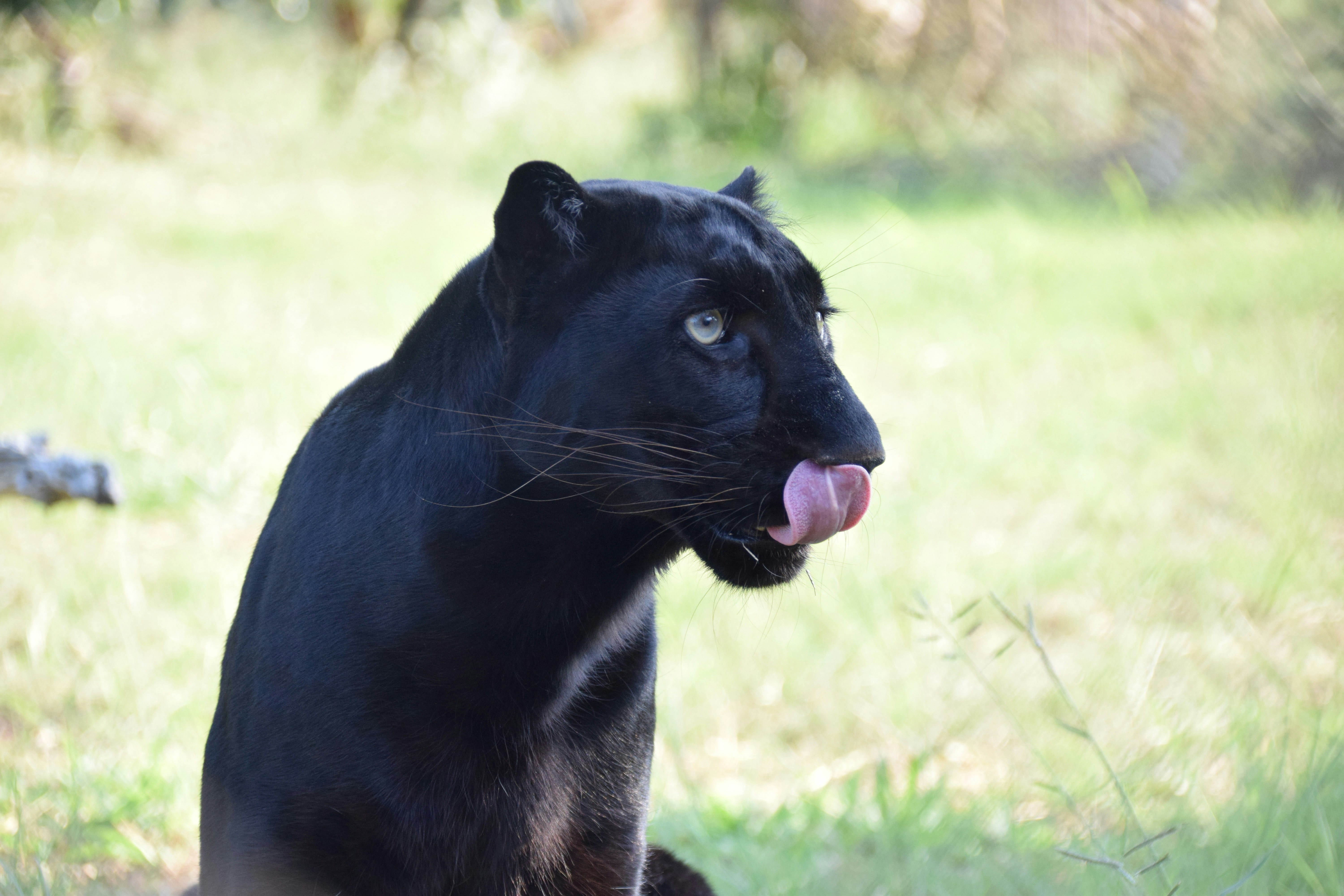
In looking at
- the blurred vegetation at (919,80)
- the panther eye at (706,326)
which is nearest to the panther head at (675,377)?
the panther eye at (706,326)

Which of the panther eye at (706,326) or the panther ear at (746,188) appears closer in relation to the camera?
the panther eye at (706,326)

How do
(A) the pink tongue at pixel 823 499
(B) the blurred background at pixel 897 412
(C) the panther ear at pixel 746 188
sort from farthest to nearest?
(B) the blurred background at pixel 897 412 → (C) the panther ear at pixel 746 188 → (A) the pink tongue at pixel 823 499

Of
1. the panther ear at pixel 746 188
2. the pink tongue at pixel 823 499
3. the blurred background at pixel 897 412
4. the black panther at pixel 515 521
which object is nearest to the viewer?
the pink tongue at pixel 823 499

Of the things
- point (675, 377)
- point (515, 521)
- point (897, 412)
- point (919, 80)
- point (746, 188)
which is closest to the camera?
point (675, 377)

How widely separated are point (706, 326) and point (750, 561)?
38cm

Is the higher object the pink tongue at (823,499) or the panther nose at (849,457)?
the panther nose at (849,457)

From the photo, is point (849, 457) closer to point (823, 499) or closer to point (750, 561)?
point (823, 499)

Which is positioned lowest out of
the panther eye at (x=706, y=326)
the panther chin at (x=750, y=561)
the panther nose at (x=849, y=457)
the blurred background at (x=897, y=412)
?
the blurred background at (x=897, y=412)

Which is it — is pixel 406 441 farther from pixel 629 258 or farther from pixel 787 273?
pixel 787 273

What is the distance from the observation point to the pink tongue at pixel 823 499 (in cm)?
160

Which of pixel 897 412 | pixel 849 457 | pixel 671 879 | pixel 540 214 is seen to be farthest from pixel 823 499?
pixel 897 412

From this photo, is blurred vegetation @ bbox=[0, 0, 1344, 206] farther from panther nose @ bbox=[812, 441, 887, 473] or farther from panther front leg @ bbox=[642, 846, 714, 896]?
panther front leg @ bbox=[642, 846, 714, 896]

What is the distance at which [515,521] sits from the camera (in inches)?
71.1

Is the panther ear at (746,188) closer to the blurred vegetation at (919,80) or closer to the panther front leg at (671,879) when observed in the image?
the blurred vegetation at (919,80)
